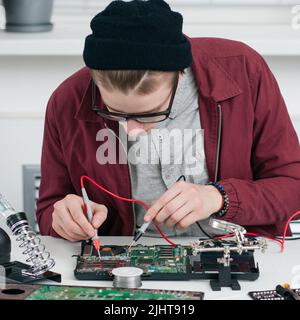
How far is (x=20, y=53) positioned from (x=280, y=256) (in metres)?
1.28

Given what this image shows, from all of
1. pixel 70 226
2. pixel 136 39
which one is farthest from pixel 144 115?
pixel 70 226

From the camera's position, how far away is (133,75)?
1.53m

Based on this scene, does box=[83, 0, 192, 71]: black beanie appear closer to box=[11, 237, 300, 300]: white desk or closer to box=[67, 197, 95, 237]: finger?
box=[67, 197, 95, 237]: finger

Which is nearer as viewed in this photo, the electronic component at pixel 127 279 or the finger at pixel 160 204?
the electronic component at pixel 127 279

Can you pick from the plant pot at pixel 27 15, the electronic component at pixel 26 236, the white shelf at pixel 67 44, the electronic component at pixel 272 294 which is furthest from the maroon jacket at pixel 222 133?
the plant pot at pixel 27 15

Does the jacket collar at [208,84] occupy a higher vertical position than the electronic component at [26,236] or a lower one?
higher

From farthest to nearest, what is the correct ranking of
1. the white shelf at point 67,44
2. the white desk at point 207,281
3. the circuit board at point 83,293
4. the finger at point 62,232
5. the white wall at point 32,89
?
the white wall at point 32,89 < the white shelf at point 67,44 < the finger at point 62,232 < the white desk at point 207,281 < the circuit board at point 83,293

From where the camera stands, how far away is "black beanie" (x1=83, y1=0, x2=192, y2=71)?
1.50m

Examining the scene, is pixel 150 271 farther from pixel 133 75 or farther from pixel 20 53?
pixel 20 53

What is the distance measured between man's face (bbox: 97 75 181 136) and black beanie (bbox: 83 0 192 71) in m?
0.06

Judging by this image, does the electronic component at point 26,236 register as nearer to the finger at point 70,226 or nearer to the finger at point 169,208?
the finger at point 70,226

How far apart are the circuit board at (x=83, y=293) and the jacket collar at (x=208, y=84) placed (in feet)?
1.84

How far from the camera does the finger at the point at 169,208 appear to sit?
1.61 metres

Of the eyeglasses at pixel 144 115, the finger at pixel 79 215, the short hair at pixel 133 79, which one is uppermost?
the short hair at pixel 133 79
